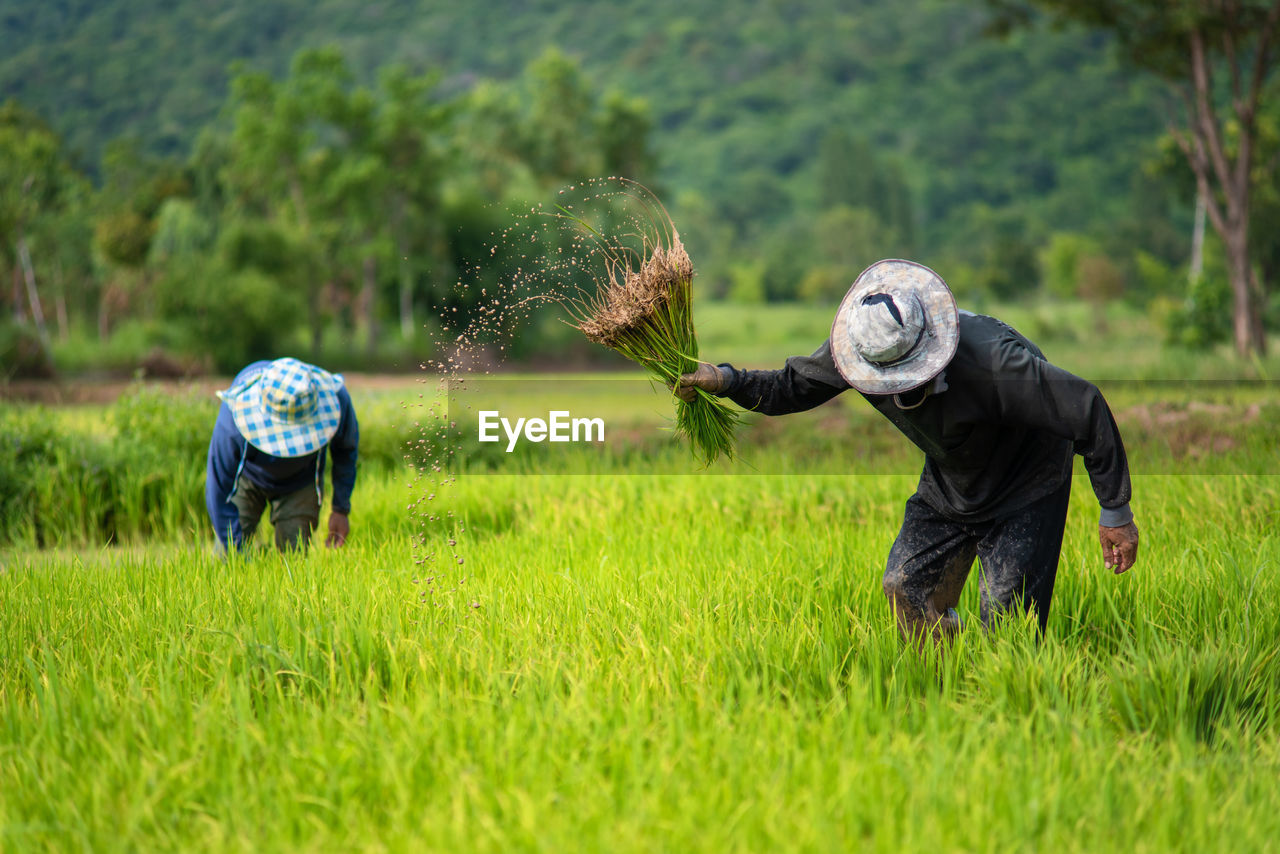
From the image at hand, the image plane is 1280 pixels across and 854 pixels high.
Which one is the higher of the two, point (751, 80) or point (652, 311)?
point (751, 80)

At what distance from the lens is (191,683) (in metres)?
2.86

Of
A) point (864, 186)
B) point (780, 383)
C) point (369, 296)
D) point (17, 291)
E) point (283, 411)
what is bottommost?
point (283, 411)

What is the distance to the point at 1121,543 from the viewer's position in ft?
9.43

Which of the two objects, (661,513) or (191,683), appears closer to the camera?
(191,683)

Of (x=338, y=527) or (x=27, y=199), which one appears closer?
(x=338, y=527)

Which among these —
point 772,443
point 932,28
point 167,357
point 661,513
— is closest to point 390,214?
point 167,357

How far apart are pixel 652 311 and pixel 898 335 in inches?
33.4

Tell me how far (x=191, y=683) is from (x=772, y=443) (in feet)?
19.4

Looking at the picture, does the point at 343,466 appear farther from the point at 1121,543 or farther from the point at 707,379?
the point at 1121,543

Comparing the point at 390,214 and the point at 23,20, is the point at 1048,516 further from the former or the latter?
the point at 23,20

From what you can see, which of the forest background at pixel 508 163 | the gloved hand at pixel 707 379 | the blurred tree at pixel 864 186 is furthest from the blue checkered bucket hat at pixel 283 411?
the blurred tree at pixel 864 186

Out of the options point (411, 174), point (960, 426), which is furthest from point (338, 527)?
point (411, 174)

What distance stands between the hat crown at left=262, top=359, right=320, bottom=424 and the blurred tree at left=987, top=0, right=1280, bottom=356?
47.3ft

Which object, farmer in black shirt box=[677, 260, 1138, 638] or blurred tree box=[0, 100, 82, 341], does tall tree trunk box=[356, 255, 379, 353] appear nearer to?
blurred tree box=[0, 100, 82, 341]
